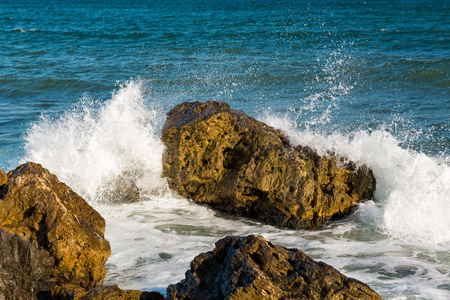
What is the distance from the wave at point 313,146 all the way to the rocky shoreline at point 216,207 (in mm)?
228

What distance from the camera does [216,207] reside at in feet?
18.2

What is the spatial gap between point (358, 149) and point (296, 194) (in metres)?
1.23

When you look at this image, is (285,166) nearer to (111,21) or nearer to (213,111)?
(213,111)

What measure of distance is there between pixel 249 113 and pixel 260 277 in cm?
658

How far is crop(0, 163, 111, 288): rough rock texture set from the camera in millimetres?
3541

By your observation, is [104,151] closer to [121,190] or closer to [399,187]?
[121,190]

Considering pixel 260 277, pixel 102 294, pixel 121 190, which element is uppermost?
pixel 260 277

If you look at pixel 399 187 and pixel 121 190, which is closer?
pixel 399 187

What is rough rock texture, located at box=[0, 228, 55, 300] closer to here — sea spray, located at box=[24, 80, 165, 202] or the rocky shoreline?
the rocky shoreline

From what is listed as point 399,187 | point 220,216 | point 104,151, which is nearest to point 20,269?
point 220,216

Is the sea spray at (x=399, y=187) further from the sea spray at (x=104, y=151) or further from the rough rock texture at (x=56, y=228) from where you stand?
the rough rock texture at (x=56, y=228)

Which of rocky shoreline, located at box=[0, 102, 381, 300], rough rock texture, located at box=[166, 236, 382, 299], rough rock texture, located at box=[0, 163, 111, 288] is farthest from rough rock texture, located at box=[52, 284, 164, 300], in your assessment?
rough rock texture, located at box=[0, 163, 111, 288]

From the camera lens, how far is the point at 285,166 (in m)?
5.08

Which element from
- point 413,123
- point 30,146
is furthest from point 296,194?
point 413,123
